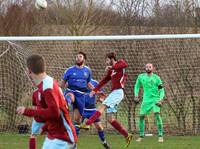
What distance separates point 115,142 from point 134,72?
2976 mm

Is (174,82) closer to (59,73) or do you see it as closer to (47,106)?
(59,73)

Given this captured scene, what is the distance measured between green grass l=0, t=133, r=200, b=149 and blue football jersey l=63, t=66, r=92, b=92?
1229 mm

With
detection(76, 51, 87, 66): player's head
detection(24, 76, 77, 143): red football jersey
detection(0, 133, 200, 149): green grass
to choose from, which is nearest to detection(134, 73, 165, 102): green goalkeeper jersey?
detection(0, 133, 200, 149): green grass

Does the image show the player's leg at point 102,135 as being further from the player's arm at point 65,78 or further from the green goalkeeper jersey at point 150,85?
the green goalkeeper jersey at point 150,85

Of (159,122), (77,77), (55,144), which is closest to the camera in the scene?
(55,144)

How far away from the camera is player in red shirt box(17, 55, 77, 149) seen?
5164 millimetres

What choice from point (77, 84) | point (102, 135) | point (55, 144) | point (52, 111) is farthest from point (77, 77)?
point (52, 111)

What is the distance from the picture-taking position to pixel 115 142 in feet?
38.5

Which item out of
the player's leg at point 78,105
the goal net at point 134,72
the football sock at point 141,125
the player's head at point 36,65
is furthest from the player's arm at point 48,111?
the goal net at point 134,72

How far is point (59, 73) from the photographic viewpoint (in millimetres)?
13781

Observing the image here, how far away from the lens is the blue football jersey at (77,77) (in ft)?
36.3

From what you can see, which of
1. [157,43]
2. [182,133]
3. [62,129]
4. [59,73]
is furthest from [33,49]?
[62,129]

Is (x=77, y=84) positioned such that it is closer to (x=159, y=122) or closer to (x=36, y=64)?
(x=159, y=122)

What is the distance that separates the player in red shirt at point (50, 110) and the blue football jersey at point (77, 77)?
5608 mm
